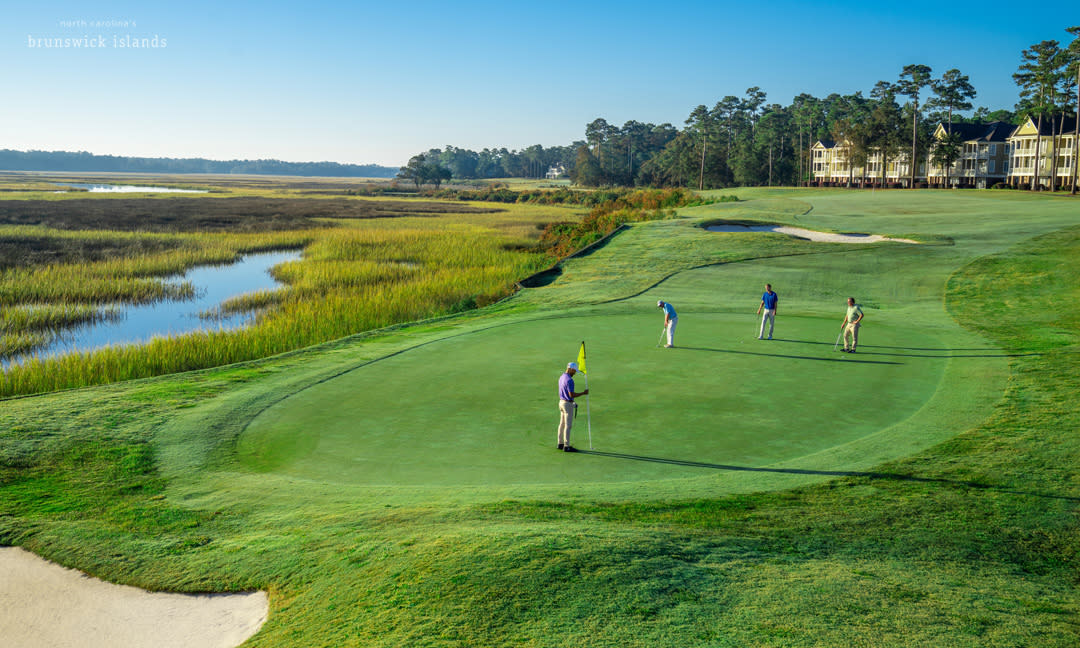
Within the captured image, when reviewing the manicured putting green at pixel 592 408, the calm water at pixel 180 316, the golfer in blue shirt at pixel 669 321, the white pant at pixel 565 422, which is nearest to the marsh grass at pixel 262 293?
the calm water at pixel 180 316

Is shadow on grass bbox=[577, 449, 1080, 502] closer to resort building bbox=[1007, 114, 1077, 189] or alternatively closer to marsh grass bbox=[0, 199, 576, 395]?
marsh grass bbox=[0, 199, 576, 395]

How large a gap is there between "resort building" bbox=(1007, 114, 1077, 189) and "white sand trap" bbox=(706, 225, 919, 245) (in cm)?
5995

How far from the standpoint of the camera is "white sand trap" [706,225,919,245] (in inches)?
1679

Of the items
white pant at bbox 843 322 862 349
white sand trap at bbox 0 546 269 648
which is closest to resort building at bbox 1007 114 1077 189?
white pant at bbox 843 322 862 349

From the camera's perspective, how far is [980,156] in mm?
111250

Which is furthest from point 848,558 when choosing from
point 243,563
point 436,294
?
point 436,294

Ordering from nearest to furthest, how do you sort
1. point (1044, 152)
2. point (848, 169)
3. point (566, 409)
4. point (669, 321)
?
point (566, 409) → point (669, 321) → point (1044, 152) → point (848, 169)

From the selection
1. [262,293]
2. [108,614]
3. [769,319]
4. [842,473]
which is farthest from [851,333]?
[262,293]

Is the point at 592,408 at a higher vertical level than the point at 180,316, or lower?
higher

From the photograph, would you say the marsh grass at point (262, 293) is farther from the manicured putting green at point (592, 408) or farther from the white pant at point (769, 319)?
the white pant at point (769, 319)

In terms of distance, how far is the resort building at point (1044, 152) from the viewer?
92.9m

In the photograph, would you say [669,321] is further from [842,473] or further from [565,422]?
[842,473]

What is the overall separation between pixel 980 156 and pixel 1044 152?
45.9 feet

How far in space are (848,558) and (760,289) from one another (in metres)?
23.9
